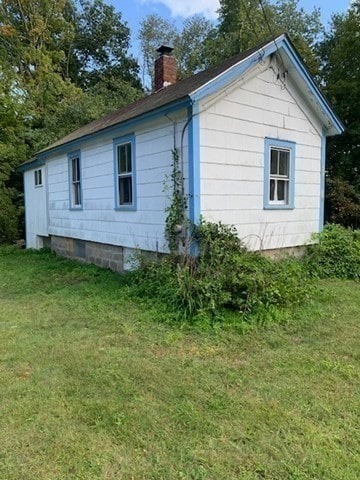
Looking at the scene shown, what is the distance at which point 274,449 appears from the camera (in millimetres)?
2453

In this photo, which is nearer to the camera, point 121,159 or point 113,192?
point 121,159

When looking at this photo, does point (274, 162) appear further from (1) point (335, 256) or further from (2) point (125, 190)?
(2) point (125, 190)

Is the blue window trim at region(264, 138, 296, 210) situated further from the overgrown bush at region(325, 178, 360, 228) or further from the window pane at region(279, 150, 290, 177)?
the overgrown bush at region(325, 178, 360, 228)

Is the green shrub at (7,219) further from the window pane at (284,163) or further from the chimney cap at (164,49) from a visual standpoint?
the window pane at (284,163)

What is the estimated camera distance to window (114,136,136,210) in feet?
25.3

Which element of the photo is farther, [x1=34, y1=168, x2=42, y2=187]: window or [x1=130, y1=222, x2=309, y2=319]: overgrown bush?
[x1=34, y1=168, x2=42, y2=187]: window

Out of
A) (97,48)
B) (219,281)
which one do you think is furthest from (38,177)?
(97,48)

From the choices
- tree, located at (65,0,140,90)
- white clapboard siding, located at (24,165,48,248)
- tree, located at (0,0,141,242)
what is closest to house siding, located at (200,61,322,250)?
white clapboard siding, located at (24,165,48,248)

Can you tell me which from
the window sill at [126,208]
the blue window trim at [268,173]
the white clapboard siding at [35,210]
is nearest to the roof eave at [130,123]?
the white clapboard siding at [35,210]

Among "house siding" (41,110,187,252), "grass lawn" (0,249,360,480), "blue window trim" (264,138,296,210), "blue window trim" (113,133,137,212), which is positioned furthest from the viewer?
"blue window trim" (113,133,137,212)

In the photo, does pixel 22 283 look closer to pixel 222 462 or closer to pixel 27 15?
pixel 222 462

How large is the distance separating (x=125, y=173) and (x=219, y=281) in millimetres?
3796

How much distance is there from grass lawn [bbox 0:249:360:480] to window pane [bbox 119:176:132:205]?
3.14 m

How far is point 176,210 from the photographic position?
6406mm
